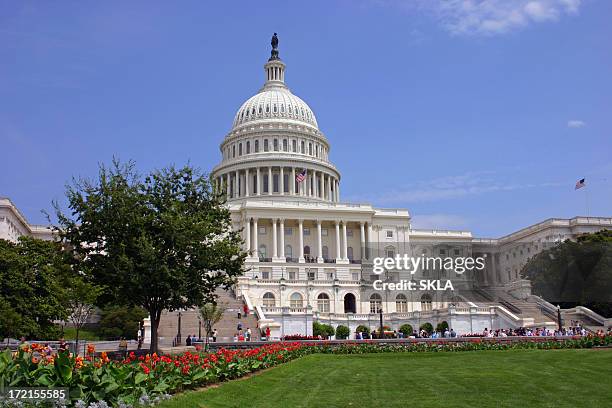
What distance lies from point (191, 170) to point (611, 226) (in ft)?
355

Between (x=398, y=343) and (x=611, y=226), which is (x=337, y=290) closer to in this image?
(x=398, y=343)

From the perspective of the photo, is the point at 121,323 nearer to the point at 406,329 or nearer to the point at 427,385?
the point at 406,329

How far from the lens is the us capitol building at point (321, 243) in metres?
79.8

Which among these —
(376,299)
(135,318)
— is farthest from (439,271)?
(135,318)

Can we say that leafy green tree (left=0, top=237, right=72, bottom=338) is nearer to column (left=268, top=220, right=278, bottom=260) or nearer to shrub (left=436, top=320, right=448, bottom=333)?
shrub (left=436, top=320, right=448, bottom=333)

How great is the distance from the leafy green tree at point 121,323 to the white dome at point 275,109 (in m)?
76.4

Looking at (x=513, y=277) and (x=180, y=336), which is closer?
(x=180, y=336)

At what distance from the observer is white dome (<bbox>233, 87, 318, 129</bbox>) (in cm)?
14550

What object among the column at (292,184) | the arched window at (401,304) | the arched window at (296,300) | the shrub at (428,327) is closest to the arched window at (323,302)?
the arched window at (296,300)

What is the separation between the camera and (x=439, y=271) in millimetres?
87688

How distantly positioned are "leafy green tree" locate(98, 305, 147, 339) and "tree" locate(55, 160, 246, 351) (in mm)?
33690

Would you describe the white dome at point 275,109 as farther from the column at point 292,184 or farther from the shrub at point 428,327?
the shrub at point 428,327

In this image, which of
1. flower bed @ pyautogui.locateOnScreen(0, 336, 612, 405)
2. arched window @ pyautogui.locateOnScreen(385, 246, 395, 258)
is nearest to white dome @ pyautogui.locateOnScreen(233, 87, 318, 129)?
arched window @ pyautogui.locateOnScreen(385, 246, 395, 258)

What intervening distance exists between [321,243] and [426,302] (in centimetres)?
2979
